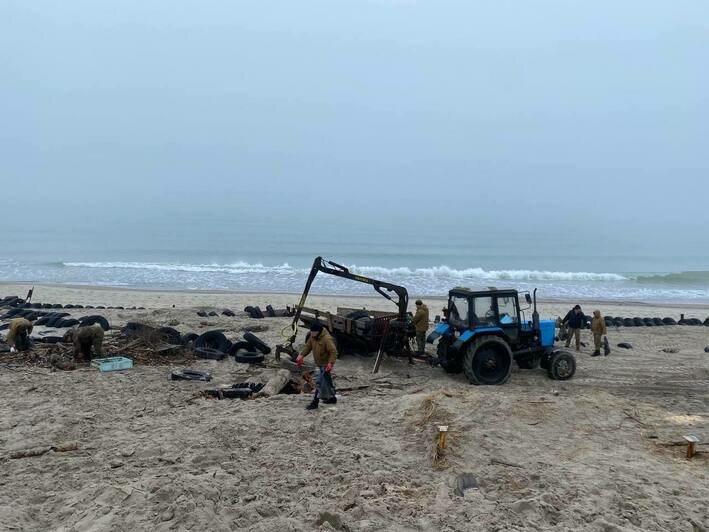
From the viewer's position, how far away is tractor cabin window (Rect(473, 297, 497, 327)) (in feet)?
36.7

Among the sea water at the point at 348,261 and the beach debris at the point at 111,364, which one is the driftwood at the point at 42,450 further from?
the sea water at the point at 348,261

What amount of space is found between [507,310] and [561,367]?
1.67 metres

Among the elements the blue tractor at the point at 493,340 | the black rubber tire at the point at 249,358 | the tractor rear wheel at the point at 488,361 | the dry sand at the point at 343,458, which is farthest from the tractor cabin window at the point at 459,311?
the black rubber tire at the point at 249,358

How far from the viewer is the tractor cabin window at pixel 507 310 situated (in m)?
11.3

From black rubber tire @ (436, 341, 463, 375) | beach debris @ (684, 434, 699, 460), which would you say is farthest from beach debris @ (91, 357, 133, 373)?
beach debris @ (684, 434, 699, 460)

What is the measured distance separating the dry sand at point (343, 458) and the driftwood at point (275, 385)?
0.54m

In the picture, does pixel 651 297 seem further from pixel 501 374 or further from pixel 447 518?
pixel 447 518

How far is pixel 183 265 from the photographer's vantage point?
45094 millimetres

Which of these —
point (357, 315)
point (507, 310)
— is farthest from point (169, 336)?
point (507, 310)

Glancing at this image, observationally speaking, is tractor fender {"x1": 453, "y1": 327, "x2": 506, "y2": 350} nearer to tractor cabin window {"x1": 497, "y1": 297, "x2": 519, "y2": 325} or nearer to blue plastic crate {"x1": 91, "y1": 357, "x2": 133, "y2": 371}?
tractor cabin window {"x1": 497, "y1": 297, "x2": 519, "y2": 325}

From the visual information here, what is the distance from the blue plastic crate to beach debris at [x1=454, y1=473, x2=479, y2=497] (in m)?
7.49

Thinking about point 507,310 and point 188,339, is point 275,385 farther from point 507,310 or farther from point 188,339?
point 507,310

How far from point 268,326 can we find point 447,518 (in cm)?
1209

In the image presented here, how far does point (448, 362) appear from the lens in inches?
451
